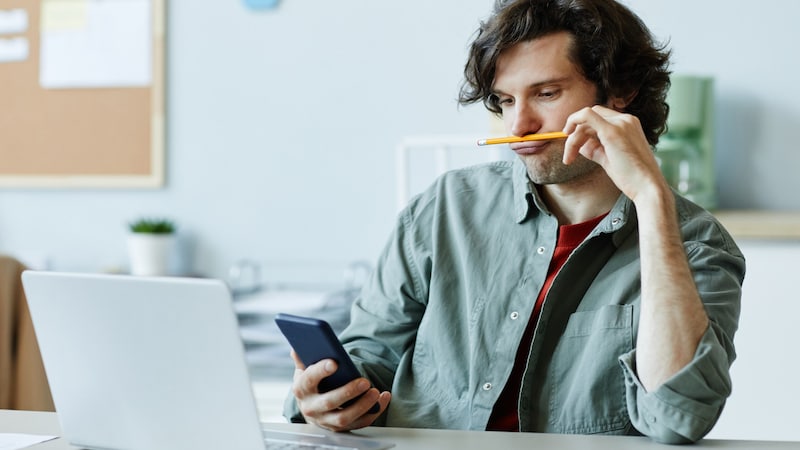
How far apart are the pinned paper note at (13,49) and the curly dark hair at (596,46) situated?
216 centimetres

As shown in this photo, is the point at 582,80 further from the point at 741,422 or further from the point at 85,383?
the point at 741,422

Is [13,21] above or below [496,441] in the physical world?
above

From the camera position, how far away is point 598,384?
1.30m

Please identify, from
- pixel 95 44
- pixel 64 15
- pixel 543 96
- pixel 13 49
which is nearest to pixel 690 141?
pixel 543 96

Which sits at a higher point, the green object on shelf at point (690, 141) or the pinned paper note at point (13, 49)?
the pinned paper note at point (13, 49)

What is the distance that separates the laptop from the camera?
94 cm

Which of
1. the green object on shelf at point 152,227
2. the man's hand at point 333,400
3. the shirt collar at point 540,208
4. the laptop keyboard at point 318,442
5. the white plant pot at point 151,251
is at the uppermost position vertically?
the shirt collar at point 540,208

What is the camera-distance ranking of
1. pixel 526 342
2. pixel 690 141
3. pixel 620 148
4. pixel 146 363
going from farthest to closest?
pixel 690 141, pixel 526 342, pixel 620 148, pixel 146 363

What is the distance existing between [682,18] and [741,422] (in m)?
1.06

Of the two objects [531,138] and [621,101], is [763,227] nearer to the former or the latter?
[621,101]

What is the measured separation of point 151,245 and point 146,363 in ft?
7.09

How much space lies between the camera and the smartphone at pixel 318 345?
1.08 m

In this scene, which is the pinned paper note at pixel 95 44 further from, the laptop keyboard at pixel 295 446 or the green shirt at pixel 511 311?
the laptop keyboard at pixel 295 446

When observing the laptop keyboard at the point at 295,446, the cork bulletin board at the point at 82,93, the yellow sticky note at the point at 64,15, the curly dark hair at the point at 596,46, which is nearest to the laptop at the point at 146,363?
the laptop keyboard at the point at 295,446
